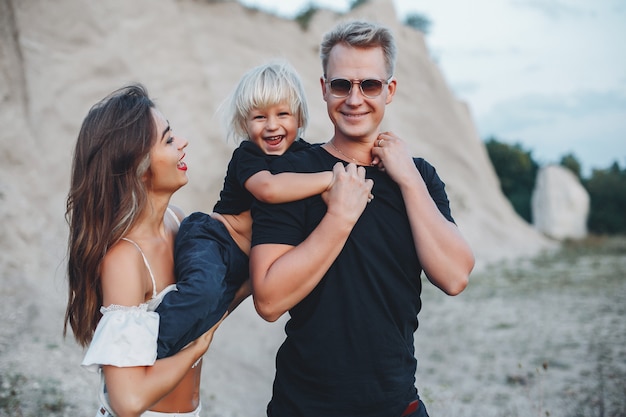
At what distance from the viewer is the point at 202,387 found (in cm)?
571

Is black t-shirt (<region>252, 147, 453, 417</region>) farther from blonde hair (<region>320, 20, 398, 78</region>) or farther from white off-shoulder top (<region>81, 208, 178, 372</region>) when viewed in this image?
blonde hair (<region>320, 20, 398, 78</region>)

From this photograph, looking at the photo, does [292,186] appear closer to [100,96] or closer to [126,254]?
[126,254]

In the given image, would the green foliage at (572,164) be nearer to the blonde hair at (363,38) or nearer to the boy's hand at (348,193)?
the blonde hair at (363,38)

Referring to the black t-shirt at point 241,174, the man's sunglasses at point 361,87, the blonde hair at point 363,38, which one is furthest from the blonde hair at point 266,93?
the man's sunglasses at point 361,87

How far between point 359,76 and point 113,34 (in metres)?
9.08

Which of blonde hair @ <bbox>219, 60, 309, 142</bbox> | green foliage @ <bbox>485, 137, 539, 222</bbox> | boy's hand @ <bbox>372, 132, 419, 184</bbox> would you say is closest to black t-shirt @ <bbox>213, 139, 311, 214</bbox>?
blonde hair @ <bbox>219, 60, 309, 142</bbox>

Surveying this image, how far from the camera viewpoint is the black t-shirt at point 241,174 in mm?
2315

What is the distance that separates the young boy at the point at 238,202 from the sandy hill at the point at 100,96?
174 cm

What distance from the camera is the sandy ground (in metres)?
4.82

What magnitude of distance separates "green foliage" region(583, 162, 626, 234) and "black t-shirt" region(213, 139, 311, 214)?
2812 centimetres

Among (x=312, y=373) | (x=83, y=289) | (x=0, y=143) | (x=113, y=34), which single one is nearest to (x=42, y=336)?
(x=0, y=143)

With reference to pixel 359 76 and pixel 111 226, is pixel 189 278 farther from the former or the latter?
pixel 359 76

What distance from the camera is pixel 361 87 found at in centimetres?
212

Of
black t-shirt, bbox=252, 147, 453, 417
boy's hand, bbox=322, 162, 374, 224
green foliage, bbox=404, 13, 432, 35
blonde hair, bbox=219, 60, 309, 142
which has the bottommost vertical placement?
black t-shirt, bbox=252, 147, 453, 417
